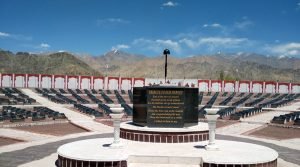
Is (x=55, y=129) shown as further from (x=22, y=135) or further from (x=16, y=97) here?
(x=16, y=97)

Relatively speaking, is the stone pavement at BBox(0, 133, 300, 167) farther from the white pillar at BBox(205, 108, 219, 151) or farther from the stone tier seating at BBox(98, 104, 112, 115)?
the stone tier seating at BBox(98, 104, 112, 115)

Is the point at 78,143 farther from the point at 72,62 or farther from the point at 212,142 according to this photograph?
the point at 72,62

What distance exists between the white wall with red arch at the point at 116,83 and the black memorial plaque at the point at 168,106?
51230 mm

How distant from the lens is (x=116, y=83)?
75125mm

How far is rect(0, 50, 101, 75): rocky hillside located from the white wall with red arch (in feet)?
246

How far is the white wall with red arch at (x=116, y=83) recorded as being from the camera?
7300 cm

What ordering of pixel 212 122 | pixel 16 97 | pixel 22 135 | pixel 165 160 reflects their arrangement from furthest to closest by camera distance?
pixel 16 97 → pixel 22 135 → pixel 212 122 → pixel 165 160

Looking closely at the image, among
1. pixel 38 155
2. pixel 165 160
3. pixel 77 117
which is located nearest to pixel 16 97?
pixel 77 117

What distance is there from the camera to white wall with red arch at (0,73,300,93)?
2874 inches

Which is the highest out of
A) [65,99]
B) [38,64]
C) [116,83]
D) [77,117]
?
[38,64]

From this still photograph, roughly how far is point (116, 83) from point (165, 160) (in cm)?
5914

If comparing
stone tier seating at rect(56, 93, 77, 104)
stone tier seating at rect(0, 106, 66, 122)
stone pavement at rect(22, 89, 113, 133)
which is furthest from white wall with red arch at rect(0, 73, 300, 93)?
stone tier seating at rect(0, 106, 66, 122)

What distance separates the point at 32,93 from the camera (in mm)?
66375

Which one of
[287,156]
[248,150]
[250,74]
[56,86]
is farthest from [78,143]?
[250,74]
